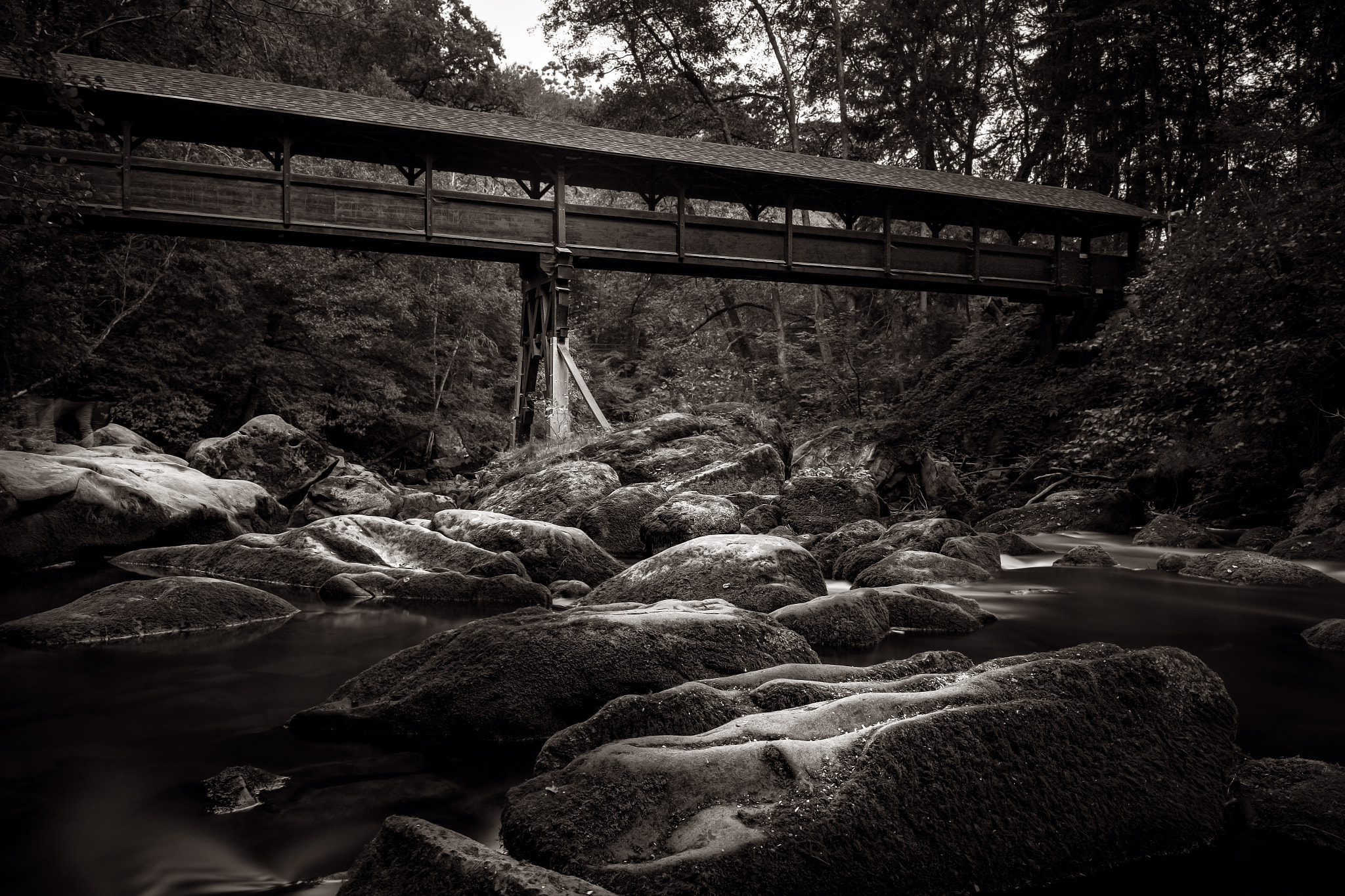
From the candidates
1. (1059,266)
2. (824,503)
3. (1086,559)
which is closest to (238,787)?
(1086,559)

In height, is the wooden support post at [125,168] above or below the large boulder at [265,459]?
above

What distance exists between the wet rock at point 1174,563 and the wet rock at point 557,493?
6.68m

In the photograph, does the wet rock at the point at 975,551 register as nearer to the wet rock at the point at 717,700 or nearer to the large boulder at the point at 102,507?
the wet rock at the point at 717,700

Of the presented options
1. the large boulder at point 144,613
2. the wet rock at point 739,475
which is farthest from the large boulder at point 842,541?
the large boulder at point 144,613

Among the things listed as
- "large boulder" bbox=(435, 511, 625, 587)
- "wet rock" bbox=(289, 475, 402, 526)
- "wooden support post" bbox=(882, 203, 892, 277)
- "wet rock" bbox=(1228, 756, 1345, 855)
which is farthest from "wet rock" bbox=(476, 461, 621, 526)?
"wet rock" bbox=(1228, 756, 1345, 855)

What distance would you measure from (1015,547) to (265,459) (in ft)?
42.4

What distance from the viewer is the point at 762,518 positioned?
37.1 ft

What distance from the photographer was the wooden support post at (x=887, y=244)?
1681 cm

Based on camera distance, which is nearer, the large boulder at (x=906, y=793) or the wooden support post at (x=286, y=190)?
the large boulder at (x=906, y=793)

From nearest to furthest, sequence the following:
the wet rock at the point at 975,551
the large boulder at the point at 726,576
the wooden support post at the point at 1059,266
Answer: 1. the large boulder at the point at 726,576
2. the wet rock at the point at 975,551
3. the wooden support post at the point at 1059,266

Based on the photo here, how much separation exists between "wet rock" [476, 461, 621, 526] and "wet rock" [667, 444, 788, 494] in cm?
106

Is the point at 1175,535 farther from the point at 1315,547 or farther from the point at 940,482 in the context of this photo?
the point at 940,482

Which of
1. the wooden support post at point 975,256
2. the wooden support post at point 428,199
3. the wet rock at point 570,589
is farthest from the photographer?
the wooden support post at point 975,256

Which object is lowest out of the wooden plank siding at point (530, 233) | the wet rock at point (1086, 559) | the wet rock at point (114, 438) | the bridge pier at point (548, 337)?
the wet rock at point (1086, 559)
